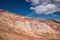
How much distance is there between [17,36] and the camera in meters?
23.5

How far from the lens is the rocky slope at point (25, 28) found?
23.8 m

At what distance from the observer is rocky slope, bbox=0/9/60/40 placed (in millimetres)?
23781

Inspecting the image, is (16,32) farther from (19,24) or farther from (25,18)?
(25,18)

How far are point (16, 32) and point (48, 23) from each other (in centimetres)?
728

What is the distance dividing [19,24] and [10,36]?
3898mm

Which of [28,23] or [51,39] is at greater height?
[28,23]

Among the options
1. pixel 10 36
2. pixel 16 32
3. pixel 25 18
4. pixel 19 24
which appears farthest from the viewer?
pixel 25 18

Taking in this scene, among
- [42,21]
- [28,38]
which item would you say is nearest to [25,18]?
[42,21]

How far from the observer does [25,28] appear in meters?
26.6

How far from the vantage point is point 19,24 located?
26453 mm

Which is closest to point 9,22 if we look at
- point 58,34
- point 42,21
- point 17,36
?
point 17,36

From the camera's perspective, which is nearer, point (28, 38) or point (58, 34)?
point (28, 38)

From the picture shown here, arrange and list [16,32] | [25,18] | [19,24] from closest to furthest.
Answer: [16,32]
[19,24]
[25,18]

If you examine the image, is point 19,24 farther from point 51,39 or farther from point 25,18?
point 51,39
